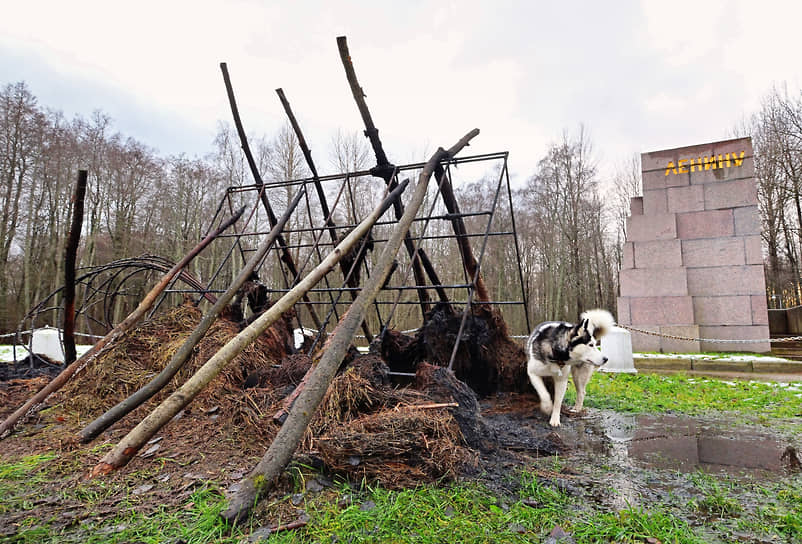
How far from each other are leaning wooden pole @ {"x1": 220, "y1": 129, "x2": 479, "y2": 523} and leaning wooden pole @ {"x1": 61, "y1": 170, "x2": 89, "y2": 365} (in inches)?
102

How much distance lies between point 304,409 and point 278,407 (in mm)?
850

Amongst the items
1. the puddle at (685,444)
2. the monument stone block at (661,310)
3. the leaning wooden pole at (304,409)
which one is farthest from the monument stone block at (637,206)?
the leaning wooden pole at (304,409)

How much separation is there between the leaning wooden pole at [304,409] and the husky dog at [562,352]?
2.53 m

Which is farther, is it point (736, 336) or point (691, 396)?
point (736, 336)

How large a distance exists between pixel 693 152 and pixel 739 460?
44.1 ft

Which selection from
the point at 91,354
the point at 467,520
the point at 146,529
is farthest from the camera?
the point at 91,354

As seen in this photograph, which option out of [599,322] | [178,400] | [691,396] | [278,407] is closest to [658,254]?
[691,396]

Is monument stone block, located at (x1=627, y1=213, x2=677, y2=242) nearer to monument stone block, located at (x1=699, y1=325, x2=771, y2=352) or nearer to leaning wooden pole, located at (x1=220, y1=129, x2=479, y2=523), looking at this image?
monument stone block, located at (x1=699, y1=325, x2=771, y2=352)

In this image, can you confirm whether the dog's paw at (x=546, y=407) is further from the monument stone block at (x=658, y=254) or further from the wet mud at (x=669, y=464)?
the monument stone block at (x=658, y=254)

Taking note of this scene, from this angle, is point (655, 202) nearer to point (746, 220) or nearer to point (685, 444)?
point (746, 220)

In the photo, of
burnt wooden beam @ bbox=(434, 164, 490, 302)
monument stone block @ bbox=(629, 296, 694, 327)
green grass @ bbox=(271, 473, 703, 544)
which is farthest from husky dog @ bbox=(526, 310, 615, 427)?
monument stone block @ bbox=(629, 296, 694, 327)

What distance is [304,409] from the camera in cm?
287

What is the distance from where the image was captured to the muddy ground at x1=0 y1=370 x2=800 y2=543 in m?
2.53

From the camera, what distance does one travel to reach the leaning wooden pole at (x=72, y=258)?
158 inches
